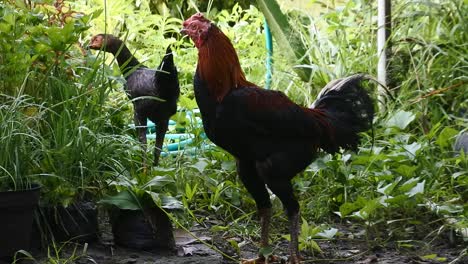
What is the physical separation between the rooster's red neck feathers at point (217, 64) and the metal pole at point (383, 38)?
Result: 262cm

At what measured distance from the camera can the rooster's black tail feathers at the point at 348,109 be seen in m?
4.75

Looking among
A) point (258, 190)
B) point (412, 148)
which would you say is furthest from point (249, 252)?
point (412, 148)

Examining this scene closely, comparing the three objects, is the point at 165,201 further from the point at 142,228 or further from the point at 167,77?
the point at 167,77

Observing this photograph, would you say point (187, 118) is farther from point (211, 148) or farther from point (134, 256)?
point (134, 256)

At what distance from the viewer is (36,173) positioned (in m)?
4.46

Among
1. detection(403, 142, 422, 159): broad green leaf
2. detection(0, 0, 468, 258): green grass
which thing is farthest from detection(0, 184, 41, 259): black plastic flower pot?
detection(403, 142, 422, 159): broad green leaf

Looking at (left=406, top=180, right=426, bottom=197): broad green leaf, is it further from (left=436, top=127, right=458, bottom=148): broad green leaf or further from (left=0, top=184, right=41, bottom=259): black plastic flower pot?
(left=0, top=184, right=41, bottom=259): black plastic flower pot

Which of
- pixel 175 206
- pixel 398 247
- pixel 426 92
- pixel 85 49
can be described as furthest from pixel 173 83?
pixel 426 92

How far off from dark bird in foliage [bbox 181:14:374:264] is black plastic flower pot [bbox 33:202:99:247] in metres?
0.82

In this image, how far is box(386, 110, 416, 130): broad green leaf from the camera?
6180 mm

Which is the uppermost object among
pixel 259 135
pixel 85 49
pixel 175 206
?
pixel 85 49

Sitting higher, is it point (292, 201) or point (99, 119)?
point (99, 119)

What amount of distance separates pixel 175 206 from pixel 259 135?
619 millimetres

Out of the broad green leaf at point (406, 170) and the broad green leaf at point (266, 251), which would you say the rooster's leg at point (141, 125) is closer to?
the broad green leaf at point (266, 251)
